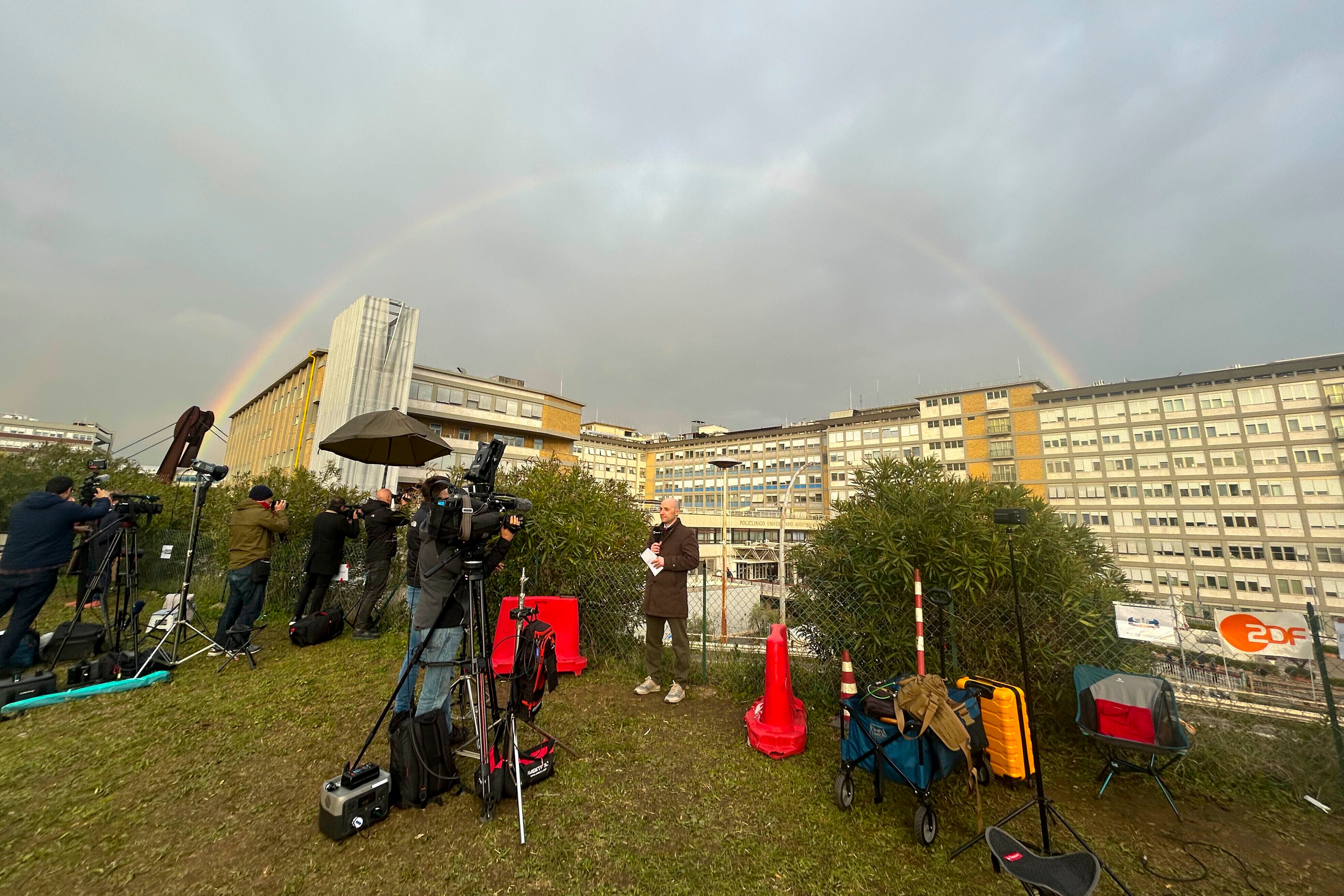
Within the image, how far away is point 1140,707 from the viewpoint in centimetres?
358

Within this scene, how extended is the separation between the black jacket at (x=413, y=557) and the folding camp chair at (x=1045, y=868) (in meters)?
4.83

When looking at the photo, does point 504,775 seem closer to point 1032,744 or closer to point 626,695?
point 626,695

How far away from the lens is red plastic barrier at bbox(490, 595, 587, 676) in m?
5.94

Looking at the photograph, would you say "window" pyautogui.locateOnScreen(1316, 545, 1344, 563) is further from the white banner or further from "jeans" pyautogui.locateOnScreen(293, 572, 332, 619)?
"jeans" pyautogui.locateOnScreen(293, 572, 332, 619)

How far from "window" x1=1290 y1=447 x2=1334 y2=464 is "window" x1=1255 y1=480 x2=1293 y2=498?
113 inches

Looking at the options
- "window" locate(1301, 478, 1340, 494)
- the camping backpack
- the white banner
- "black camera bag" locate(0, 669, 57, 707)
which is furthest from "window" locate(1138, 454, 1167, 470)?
"black camera bag" locate(0, 669, 57, 707)

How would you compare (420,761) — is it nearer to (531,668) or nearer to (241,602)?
(531,668)

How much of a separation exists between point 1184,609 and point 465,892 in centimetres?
589

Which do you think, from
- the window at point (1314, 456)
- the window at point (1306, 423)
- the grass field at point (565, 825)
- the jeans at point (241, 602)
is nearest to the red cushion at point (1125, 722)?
the grass field at point (565, 825)

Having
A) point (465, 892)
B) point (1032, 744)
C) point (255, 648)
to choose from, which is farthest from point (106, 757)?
point (1032, 744)

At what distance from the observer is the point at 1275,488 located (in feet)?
203

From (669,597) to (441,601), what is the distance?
2.44m

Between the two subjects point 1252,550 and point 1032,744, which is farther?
point 1252,550

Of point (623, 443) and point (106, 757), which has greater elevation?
point (623, 443)
